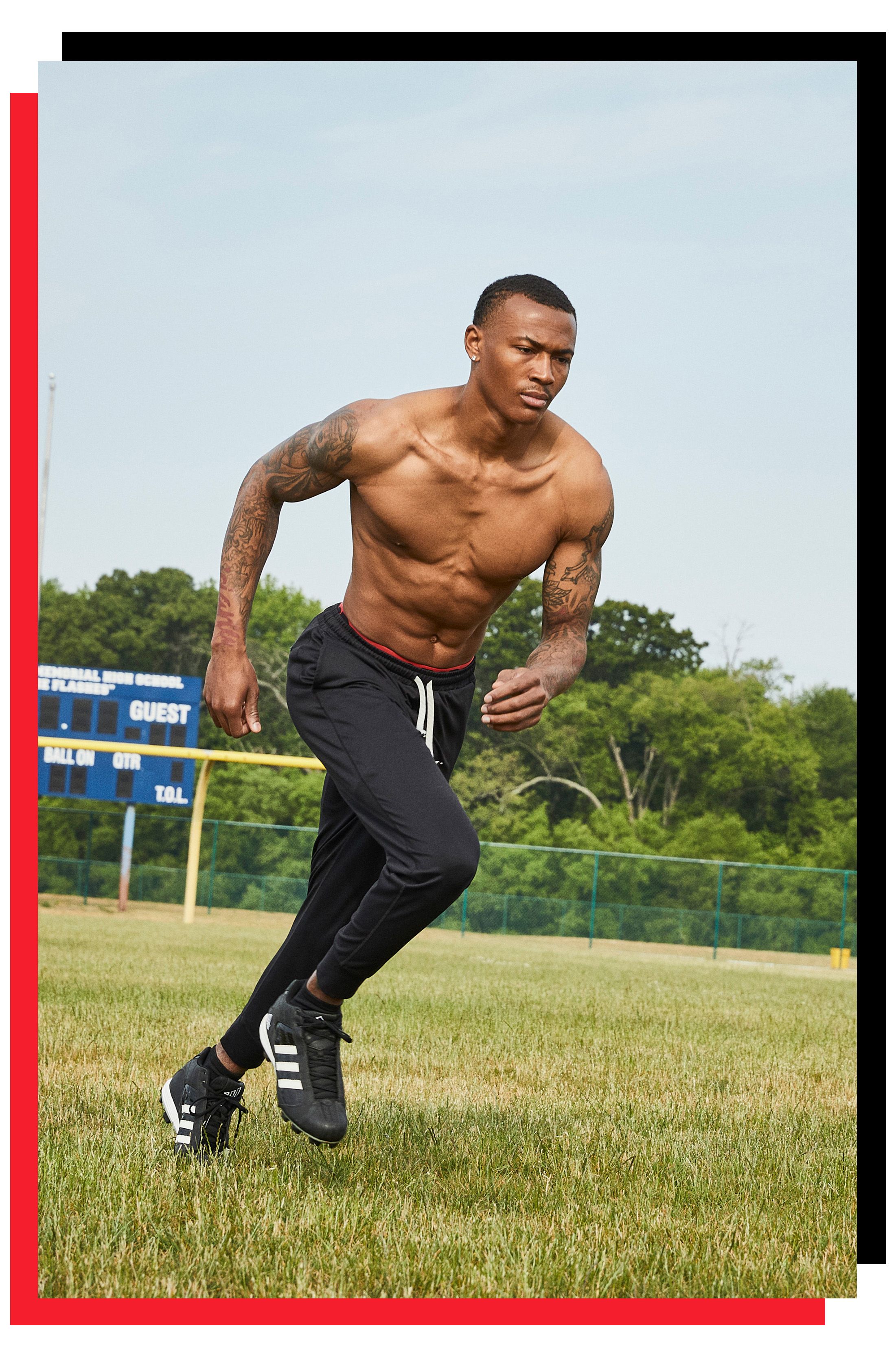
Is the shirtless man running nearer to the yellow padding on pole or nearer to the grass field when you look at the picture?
the grass field

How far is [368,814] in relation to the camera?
4.00 meters

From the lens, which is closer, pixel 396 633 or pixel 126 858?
pixel 396 633

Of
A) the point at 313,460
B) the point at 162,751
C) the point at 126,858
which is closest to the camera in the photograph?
the point at 313,460

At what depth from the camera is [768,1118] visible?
556 cm

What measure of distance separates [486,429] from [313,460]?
54 centimetres

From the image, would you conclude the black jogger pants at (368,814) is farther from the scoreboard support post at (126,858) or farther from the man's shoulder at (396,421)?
the scoreboard support post at (126,858)

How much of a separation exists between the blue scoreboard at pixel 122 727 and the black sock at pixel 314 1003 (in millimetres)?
20551

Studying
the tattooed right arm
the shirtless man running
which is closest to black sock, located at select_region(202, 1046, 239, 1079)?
the shirtless man running

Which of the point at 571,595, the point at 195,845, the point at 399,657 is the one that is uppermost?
the point at 571,595

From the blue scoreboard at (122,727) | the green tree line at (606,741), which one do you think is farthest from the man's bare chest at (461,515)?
the green tree line at (606,741)

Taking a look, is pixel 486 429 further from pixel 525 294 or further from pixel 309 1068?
pixel 309 1068


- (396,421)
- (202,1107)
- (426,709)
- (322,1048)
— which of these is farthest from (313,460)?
(202,1107)

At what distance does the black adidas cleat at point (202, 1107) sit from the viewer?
13.8ft
